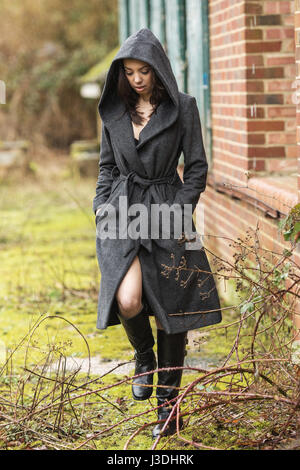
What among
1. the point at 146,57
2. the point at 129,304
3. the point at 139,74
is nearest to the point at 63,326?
the point at 129,304

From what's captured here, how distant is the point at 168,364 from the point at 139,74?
1.39m

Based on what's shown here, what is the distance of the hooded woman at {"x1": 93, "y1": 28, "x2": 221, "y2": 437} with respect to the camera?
359 cm

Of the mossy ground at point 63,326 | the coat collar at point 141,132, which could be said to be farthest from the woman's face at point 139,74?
the mossy ground at point 63,326

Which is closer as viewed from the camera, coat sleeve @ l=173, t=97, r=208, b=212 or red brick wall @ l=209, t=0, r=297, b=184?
coat sleeve @ l=173, t=97, r=208, b=212

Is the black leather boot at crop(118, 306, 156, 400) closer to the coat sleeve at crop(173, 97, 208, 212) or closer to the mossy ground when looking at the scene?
the mossy ground

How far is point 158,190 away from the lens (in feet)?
12.0

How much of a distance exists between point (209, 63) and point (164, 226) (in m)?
3.13

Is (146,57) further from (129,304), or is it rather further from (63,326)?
(63,326)

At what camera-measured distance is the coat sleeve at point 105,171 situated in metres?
3.79

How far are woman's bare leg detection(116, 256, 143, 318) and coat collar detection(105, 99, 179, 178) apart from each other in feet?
1.47

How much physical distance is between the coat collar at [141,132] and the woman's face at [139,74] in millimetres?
129

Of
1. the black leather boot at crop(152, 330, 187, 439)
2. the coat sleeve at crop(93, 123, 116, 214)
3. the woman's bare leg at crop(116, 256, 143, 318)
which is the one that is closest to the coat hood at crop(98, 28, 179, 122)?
the coat sleeve at crop(93, 123, 116, 214)

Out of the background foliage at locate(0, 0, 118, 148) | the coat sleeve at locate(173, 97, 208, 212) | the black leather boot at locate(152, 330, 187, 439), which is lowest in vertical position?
the black leather boot at locate(152, 330, 187, 439)

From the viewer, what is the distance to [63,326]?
5.71 metres
